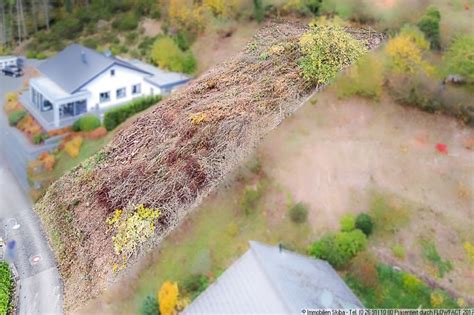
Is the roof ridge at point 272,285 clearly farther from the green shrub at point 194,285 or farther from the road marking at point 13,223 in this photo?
the road marking at point 13,223

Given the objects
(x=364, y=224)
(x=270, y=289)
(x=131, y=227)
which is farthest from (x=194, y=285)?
(x=364, y=224)

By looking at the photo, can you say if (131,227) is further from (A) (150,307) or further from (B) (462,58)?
(B) (462,58)

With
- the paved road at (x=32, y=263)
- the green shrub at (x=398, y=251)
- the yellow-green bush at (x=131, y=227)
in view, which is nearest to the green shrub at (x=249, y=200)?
the green shrub at (x=398, y=251)

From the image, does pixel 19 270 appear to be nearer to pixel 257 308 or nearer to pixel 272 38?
pixel 257 308

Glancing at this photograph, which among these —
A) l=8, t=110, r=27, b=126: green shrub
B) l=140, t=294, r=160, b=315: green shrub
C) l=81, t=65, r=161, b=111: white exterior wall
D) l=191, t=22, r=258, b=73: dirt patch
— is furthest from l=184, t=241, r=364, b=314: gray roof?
l=191, t=22, r=258, b=73: dirt patch

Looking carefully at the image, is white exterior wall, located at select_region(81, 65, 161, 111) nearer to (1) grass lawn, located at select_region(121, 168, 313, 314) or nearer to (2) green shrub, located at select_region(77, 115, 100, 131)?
(2) green shrub, located at select_region(77, 115, 100, 131)

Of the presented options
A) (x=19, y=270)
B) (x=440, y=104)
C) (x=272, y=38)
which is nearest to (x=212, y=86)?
(x=272, y=38)
